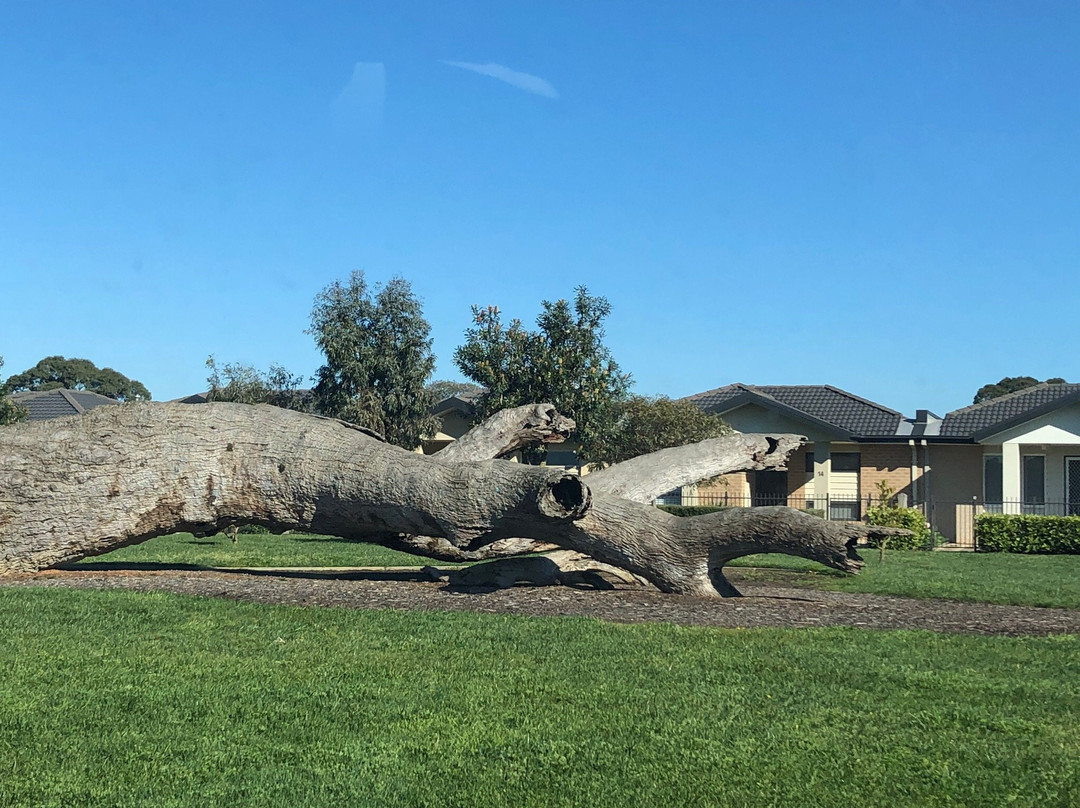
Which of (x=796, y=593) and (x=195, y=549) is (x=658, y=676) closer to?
(x=796, y=593)

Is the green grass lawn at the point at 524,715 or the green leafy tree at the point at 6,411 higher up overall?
the green leafy tree at the point at 6,411

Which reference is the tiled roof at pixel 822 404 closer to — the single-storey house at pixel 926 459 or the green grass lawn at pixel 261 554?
the single-storey house at pixel 926 459

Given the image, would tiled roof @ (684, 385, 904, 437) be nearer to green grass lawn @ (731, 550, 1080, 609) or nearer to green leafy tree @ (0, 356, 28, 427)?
green grass lawn @ (731, 550, 1080, 609)

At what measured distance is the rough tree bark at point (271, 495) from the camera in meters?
10.9

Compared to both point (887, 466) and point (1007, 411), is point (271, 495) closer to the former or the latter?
point (887, 466)

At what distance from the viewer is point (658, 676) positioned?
22.4 feet

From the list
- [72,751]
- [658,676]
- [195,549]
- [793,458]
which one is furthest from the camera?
[793,458]

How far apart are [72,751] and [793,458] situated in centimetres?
2543

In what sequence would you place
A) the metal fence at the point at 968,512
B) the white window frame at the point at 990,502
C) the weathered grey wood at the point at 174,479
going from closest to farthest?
the weathered grey wood at the point at 174,479 < the metal fence at the point at 968,512 < the white window frame at the point at 990,502

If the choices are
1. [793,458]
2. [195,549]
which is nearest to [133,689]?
[195,549]

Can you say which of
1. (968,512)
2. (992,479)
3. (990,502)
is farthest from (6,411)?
(992,479)

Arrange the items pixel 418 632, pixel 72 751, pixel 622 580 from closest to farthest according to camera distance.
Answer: pixel 72 751 → pixel 418 632 → pixel 622 580

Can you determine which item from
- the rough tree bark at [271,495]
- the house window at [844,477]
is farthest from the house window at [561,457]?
the rough tree bark at [271,495]

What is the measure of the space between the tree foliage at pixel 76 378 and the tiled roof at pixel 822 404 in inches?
1907
